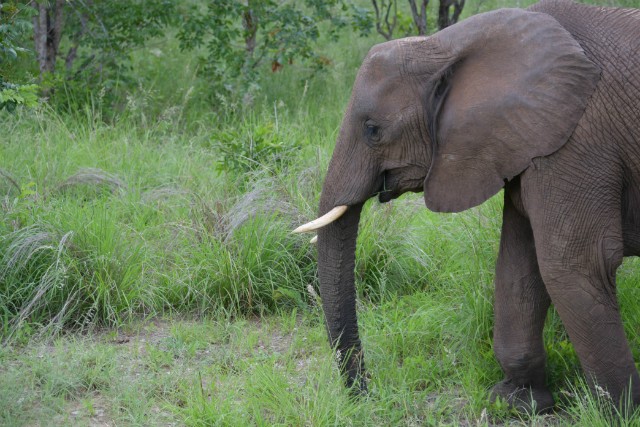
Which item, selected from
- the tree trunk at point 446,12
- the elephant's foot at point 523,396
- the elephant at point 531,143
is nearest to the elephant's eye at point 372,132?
the elephant at point 531,143

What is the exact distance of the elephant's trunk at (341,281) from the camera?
4.47 meters

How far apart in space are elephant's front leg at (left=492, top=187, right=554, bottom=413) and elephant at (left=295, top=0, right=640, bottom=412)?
0.11 metres

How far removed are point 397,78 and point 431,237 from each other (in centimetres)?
209

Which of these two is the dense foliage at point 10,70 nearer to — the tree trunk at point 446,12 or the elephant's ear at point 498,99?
the elephant's ear at point 498,99

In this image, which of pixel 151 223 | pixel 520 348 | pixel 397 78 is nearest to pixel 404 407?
pixel 520 348

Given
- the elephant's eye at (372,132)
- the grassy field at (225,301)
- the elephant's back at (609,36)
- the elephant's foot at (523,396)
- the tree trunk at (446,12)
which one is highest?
the elephant's back at (609,36)

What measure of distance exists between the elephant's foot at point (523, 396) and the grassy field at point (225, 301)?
0.18 ft

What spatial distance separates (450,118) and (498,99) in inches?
8.5

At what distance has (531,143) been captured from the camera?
396cm

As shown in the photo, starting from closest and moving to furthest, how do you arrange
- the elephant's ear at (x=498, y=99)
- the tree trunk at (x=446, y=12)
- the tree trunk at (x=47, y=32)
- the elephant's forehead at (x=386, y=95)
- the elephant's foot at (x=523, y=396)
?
the elephant's ear at (x=498, y=99)
the elephant's forehead at (x=386, y=95)
the elephant's foot at (x=523, y=396)
the tree trunk at (x=47, y=32)
the tree trunk at (x=446, y=12)

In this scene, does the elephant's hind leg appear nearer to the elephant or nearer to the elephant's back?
the elephant

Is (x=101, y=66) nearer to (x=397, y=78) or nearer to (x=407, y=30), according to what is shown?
(x=407, y=30)

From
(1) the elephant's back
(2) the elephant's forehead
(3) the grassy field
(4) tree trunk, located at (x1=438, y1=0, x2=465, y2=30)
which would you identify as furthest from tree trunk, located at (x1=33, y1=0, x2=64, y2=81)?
(1) the elephant's back

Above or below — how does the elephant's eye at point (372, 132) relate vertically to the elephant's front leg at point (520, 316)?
above
